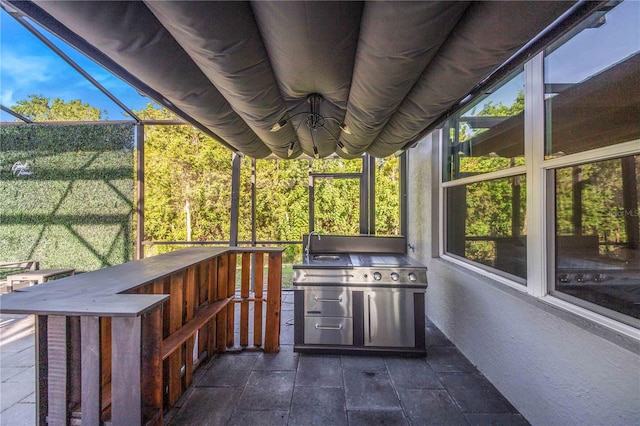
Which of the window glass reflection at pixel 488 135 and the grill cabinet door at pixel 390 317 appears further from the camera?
the grill cabinet door at pixel 390 317

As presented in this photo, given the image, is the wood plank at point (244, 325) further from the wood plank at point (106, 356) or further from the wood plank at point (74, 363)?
the wood plank at point (74, 363)

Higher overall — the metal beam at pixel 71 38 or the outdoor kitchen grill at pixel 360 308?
the metal beam at pixel 71 38

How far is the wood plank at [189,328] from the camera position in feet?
5.32

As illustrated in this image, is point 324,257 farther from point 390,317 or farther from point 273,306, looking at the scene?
point 390,317

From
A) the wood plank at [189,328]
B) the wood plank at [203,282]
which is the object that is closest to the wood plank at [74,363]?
the wood plank at [189,328]

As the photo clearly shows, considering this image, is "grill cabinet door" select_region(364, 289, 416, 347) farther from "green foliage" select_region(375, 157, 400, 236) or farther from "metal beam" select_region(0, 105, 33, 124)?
"metal beam" select_region(0, 105, 33, 124)

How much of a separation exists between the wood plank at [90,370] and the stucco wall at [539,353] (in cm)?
235

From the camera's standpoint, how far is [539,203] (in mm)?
1711

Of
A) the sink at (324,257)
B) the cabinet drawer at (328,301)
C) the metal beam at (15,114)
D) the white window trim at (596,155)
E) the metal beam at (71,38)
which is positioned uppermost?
the metal beam at (15,114)

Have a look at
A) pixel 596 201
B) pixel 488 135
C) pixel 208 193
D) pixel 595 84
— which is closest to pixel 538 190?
pixel 596 201

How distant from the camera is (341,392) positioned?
2066 mm

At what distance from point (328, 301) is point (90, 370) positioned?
1.81m

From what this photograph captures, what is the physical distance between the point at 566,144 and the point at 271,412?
2.55m

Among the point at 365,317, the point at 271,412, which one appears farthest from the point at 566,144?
the point at 271,412
